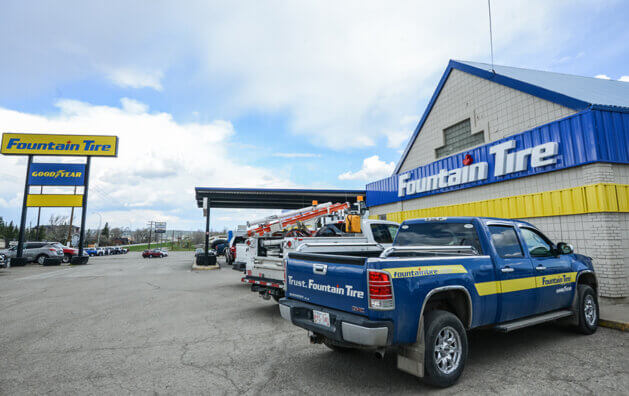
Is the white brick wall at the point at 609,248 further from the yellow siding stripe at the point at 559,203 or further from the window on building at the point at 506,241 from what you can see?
the window on building at the point at 506,241

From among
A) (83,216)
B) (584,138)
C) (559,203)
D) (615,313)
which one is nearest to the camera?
(615,313)

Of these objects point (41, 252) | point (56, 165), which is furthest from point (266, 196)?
point (41, 252)

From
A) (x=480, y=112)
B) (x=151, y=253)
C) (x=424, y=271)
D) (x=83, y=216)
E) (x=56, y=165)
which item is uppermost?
(x=56, y=165)

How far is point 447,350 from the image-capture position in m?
3.84

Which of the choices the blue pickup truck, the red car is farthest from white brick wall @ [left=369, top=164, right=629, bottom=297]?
the red car

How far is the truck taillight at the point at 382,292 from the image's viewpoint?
3.37 metres

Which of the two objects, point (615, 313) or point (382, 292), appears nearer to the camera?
point (382, 292)

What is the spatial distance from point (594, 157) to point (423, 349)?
7.69 metres

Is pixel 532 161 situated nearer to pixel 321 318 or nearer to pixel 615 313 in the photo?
pixel 615 313

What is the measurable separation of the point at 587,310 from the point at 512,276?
234cm

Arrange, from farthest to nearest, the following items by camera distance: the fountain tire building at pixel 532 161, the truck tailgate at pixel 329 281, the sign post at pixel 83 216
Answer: the sign post at pixel 83 216, the fountain tire building at pixel 532 161, the truck tailgate at pixel 329 281

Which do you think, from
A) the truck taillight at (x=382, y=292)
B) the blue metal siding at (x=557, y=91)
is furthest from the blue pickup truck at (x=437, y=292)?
the blue metal siding at (x=557, y=91)

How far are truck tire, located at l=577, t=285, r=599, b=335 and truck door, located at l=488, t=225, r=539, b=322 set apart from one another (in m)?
1.29

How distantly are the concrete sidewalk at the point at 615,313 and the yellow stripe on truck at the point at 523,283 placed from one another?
1.46 m
